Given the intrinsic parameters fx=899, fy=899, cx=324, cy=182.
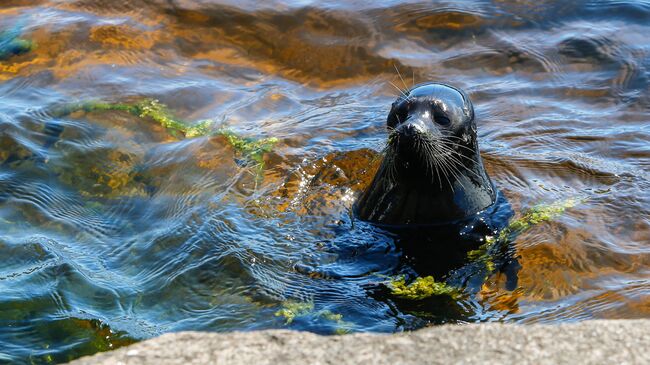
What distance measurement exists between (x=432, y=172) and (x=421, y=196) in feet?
0.65

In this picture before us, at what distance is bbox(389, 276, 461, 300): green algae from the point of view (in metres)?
5.26

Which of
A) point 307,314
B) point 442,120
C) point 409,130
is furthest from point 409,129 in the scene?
point 307,314

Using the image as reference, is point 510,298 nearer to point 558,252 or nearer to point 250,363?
point 558,252

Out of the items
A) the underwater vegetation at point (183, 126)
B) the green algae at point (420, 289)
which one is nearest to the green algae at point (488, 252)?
the green algae at point (420, 289)

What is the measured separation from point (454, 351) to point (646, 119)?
520 cm

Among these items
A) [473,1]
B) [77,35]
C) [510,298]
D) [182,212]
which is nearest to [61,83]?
[77,35]

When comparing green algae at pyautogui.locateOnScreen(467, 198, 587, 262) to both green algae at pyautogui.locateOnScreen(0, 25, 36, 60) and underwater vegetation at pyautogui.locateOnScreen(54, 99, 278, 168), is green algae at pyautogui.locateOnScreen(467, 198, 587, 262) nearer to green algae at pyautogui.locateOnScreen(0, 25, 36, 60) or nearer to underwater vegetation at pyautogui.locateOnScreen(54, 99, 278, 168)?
underwater vegetation at pyautogui.locateOnScreen(54, 99, 278, 168)

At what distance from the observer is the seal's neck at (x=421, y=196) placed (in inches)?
228

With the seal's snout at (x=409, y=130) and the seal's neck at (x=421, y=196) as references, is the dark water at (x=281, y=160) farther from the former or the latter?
the seal's snout at (x=409, y=130)

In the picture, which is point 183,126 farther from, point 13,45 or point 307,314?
point 307,314

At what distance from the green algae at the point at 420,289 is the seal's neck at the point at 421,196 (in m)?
0.57

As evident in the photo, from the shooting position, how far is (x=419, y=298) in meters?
5.24

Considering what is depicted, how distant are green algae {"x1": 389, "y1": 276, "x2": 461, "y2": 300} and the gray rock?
6.35ft

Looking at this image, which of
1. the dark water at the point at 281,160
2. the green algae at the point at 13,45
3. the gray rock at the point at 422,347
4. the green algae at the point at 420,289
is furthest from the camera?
the green algae at the point at 13,45
